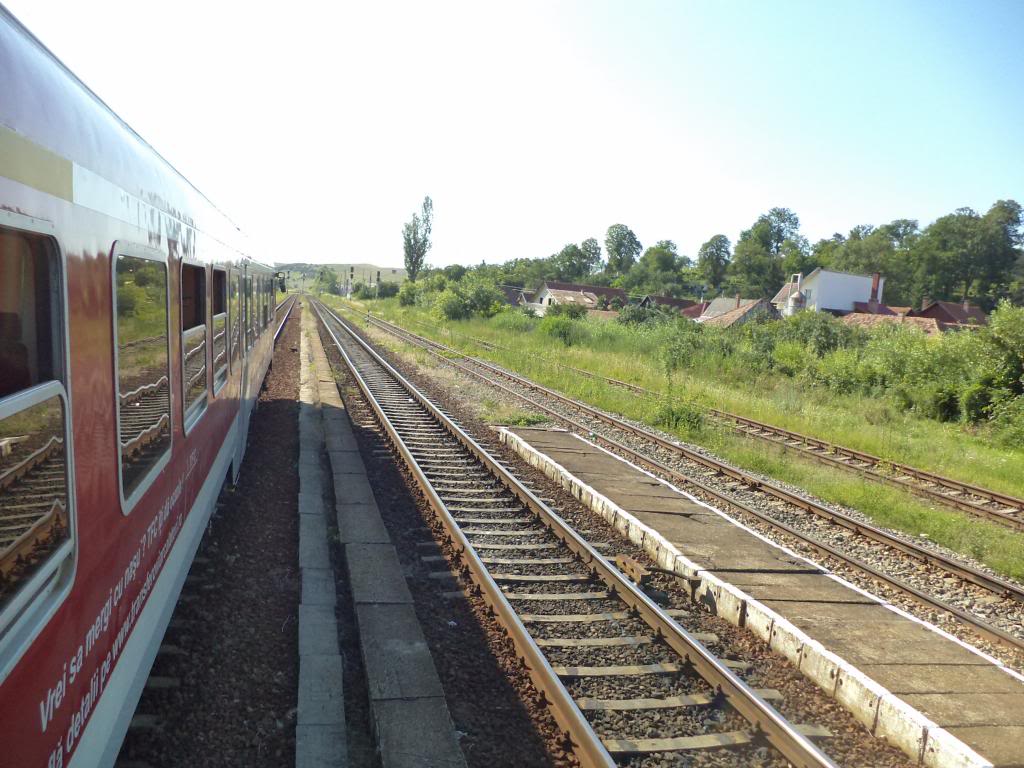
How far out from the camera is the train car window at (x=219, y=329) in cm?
→ 656

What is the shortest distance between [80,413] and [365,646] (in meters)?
2.94

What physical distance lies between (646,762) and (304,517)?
475 centimetres

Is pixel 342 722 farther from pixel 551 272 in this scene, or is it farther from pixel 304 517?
pixel 551 272

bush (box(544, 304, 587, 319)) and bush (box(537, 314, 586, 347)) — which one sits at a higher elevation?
bush (box(544, 304, 587, 319))

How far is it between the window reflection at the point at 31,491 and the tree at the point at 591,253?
133m

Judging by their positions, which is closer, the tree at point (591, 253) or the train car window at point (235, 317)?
the train car window at point (235, 317)

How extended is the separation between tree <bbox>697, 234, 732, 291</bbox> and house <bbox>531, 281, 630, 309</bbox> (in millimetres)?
47426

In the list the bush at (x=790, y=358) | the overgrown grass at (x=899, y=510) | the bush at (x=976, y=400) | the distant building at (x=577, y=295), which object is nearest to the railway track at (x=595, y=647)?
the overgrown grass at (x=899, y=510)

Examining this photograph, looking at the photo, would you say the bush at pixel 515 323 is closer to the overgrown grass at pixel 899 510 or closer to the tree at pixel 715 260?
the overgrown grass at pixel 899 510

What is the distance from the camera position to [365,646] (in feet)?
16.3

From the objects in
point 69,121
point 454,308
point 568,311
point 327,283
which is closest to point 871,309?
point 568,311

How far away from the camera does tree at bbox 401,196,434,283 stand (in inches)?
3376

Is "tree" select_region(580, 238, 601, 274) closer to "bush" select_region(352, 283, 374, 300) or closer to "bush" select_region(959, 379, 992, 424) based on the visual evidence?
"bush" select_region(352, 283, 374, 300)

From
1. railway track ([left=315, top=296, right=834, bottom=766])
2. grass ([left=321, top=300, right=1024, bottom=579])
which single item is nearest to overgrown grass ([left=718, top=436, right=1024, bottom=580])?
grass ([left=321, top=300, right=1024, bottom=579])
